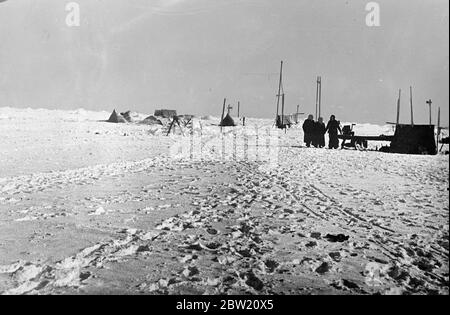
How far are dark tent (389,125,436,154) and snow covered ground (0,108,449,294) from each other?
7.10 meters

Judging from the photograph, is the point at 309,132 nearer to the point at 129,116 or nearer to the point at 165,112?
the point at 129,116

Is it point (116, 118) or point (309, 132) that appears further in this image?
point (116, 118)

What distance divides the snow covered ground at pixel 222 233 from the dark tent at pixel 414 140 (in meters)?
7.10

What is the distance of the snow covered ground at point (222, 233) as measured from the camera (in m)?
Answer: 2.92

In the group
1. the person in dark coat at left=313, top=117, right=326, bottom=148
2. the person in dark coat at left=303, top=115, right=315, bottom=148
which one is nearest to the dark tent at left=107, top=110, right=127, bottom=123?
the person in dark coat at left=303, top=115, right=315, bottom=148

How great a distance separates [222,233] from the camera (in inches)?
163

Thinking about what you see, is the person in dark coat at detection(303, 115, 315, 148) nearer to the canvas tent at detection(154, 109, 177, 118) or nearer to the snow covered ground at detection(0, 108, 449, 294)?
the snow covered ground at detection(0, 108, 449, 294)

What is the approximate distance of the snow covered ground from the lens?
292 cm

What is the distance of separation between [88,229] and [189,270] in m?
1.76

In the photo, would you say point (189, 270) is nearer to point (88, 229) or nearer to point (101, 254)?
point (101, 254)

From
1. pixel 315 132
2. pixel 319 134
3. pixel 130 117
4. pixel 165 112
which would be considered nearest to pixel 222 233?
pixel 315 132

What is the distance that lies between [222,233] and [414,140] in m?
13.7
